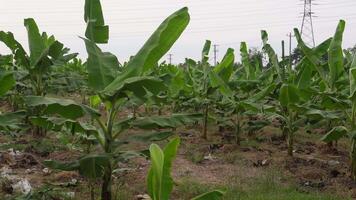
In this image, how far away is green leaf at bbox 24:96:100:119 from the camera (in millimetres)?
3824

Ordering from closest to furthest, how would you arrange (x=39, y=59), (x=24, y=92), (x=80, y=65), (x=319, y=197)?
1. (x=319, y=197)
2. (x=39, y=59)
3. (x=24, y=92)
4. (x=80, y=65)

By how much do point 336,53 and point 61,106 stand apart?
447 centimetres

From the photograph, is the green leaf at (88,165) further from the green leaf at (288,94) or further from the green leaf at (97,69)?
the green leaf at (288,94)

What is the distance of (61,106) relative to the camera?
156 inches

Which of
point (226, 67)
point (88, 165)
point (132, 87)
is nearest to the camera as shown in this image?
point (132, 87)

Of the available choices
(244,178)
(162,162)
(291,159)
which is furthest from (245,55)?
(162,162)

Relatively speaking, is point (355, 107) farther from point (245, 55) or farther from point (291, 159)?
point (245, 55)

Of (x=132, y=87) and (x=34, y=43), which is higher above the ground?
(x=34, y=43)

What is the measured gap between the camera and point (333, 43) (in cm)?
682

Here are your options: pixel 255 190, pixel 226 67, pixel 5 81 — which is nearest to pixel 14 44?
pixel 226 67

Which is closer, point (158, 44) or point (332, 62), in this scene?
point (158, 44)

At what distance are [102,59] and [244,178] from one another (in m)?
3.31

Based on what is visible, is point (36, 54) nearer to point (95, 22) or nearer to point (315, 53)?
point (95, 22)

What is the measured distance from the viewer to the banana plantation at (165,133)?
4172 millimetres
